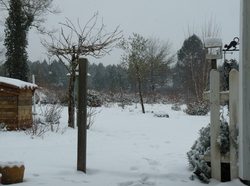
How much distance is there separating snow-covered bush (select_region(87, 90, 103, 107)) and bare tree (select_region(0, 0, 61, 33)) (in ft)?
15.3

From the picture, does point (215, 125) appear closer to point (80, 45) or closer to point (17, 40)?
point (80, 45)

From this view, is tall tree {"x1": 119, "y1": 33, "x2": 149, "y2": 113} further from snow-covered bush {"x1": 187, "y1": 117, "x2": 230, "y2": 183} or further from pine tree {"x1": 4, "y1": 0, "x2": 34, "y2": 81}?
snow-covered bush {"x1": 187, "y1": 117, "x2": 230, "y2": 183}

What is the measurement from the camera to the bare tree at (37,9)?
45.0 ft

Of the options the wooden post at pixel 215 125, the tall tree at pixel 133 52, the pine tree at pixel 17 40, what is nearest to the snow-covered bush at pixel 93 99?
the tall tree at pixel 133 52

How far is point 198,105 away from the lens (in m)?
12.7

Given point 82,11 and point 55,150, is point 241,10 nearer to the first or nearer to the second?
point 55,150

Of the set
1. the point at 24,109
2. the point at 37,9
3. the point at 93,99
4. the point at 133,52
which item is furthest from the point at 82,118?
the point at 93,99

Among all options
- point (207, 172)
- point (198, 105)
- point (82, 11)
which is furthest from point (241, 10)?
point (198, 105)

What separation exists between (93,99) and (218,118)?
13.6 meters

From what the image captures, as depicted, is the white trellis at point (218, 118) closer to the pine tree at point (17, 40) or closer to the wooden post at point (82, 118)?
the wooden post at point (82, 118)

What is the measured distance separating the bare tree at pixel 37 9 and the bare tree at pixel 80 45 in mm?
7388
